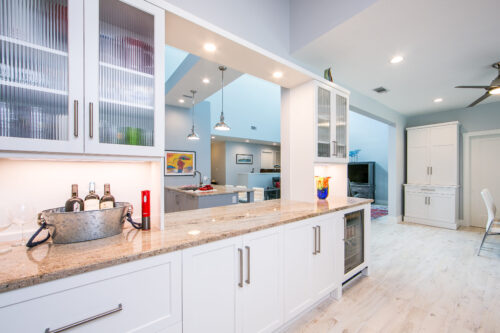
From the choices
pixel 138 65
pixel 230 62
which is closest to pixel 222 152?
pixel 230 62

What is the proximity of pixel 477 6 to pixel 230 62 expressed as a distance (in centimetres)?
217

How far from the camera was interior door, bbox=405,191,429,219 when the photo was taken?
16.5 ft

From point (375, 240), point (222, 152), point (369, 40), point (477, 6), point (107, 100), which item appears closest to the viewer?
point (107, 100)

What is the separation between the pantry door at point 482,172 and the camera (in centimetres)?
468

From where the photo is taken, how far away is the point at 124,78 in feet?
4.04

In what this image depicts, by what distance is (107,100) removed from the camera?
117cm

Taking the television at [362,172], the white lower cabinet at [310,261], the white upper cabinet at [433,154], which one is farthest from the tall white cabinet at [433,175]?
the white lower cabinet at [310,261]

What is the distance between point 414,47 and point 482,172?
14.0ft

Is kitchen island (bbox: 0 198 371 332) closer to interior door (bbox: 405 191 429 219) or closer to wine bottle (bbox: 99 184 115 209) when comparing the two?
wine bottle (bbox: 99 184 115 209)

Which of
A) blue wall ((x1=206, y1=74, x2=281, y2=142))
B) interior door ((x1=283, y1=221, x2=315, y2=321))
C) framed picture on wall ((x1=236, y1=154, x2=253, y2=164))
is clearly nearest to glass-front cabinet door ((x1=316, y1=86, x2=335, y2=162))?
interior door ((x1=283, y1=221, x2=315, y2=321))

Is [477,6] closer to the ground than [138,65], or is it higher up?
higher up

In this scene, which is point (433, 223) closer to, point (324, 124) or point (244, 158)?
point (324, 124)

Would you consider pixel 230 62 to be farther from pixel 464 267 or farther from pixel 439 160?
pixel 439 160

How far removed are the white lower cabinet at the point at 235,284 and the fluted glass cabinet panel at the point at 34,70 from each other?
0.92m
